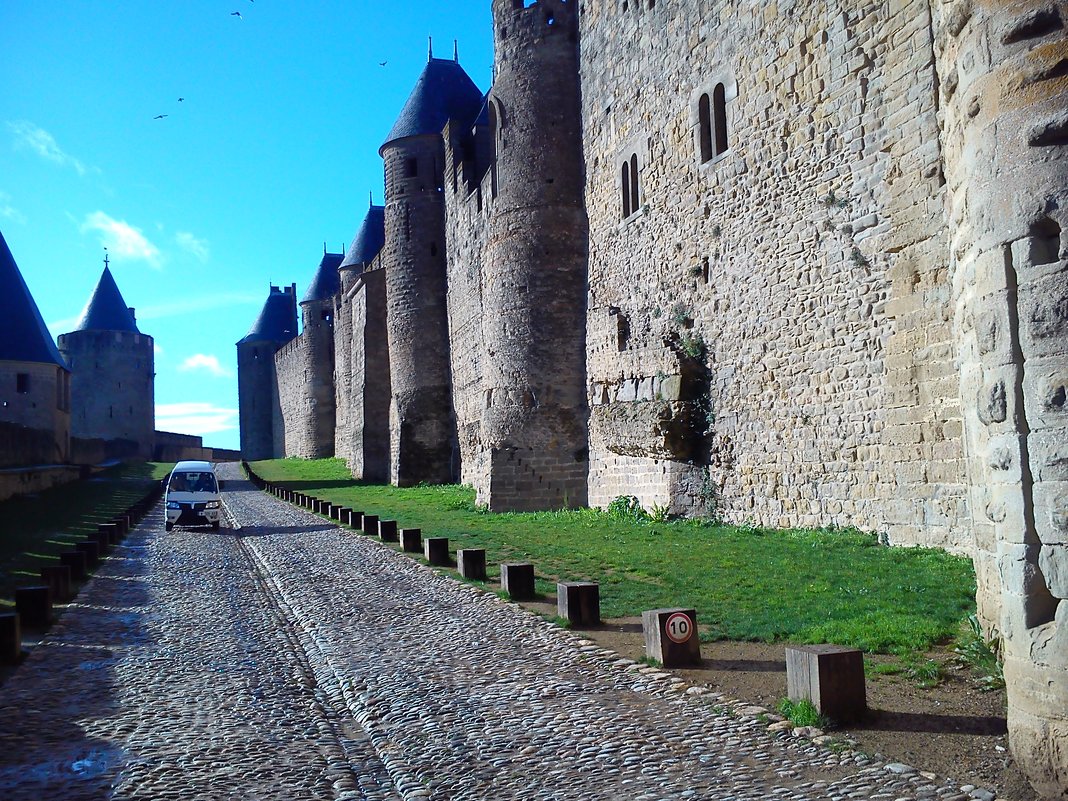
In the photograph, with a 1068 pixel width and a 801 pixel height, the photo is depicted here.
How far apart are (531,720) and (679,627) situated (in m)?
1.34

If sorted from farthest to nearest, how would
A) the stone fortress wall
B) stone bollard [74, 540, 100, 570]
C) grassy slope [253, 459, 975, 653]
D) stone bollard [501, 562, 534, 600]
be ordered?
stone bollard [74, 540, 100, 570] → stone bollard [501, 562, 534, 600] → grassy slope [253, 459, 975, 653] → the stone fortress wall

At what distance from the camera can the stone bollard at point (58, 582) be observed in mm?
9367

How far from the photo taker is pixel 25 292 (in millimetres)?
37844

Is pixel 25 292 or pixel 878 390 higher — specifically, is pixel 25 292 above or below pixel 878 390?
above

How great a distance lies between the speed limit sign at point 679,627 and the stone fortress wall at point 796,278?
167 centimetres

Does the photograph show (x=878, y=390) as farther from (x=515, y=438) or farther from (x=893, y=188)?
(x=515, y=438)

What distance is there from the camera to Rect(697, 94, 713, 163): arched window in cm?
1384

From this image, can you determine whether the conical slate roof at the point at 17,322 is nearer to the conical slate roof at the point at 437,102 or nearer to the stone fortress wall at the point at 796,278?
the conical slate roof at the point at 437,102

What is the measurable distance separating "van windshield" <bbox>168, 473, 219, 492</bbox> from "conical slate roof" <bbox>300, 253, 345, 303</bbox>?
36.0m

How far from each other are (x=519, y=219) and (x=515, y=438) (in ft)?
14.3

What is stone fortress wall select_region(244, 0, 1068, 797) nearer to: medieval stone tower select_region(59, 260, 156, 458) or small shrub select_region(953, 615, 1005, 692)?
small shrub select_region(953, 615, 1005, 692)

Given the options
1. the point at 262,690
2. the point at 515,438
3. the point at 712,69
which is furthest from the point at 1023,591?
the point at 515,438

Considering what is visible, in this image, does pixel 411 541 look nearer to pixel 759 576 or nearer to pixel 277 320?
pixel 759 576

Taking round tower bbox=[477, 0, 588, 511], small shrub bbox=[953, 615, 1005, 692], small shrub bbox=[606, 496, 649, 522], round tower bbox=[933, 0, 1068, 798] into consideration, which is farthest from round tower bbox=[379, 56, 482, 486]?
round tower bbox=[933, 0, 1068, 798]
